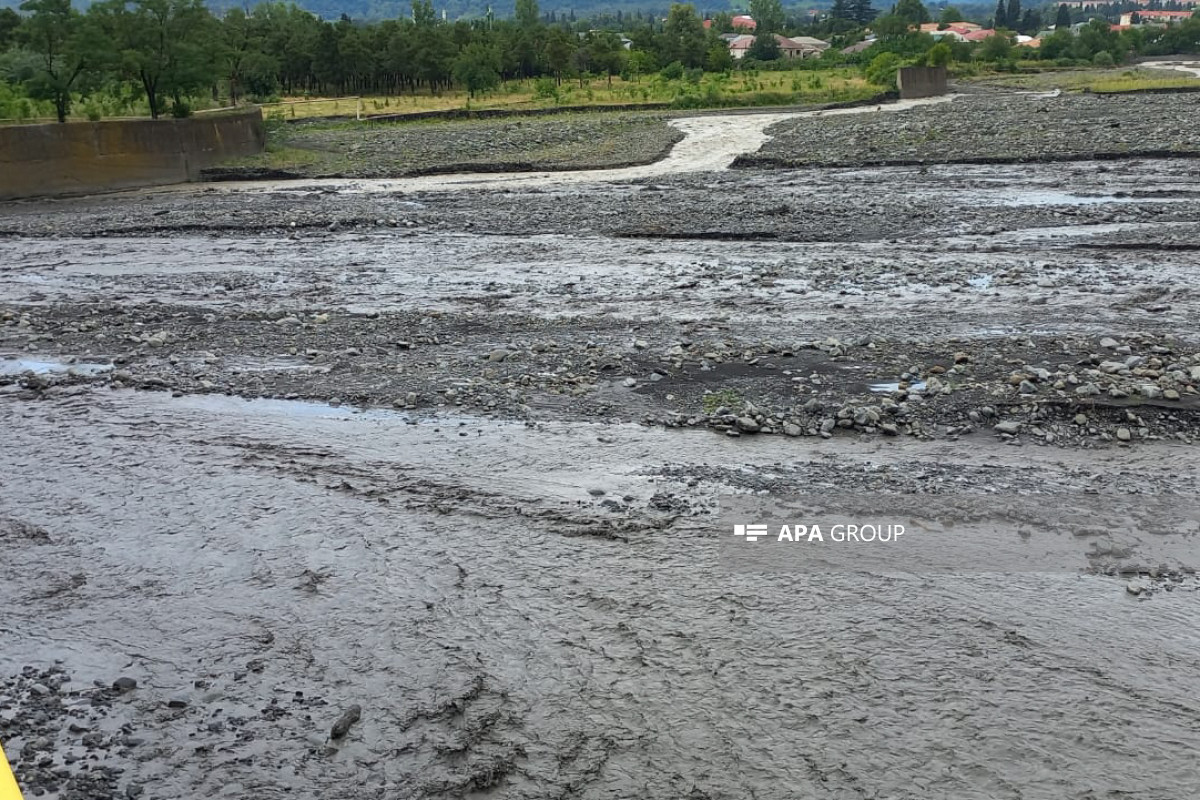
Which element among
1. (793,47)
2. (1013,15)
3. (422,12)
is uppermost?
(1013,15)

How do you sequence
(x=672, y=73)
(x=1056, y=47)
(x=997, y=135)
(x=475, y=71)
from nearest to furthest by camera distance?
(x=997, y=135)
(x=475, y=71)
(x=672, y=73)
(x=1056, y=47)

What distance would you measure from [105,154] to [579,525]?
26829mm

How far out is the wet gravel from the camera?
1093 inches

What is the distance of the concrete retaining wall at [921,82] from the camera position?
58188 millimetres

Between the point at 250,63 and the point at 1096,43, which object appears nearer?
the point at 250,63

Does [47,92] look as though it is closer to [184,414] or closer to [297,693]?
[184,414]

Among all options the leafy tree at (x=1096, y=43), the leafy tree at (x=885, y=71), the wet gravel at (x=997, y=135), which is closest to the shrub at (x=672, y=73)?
the leafy tree at (x=885, y=71)

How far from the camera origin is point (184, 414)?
10.5 metres

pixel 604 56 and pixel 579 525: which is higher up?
pixel 604 56

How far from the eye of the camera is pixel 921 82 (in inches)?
2325

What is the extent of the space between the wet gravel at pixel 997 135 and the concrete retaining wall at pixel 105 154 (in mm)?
16610

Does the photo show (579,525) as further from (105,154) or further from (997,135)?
(997,135)

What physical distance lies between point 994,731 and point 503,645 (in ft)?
9.11

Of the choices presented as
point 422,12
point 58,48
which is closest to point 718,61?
point 422,12
